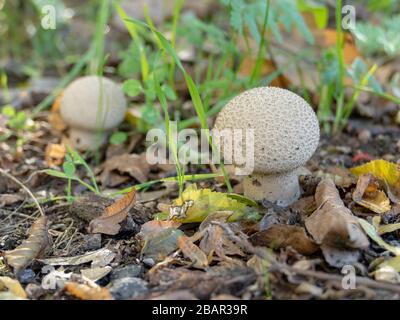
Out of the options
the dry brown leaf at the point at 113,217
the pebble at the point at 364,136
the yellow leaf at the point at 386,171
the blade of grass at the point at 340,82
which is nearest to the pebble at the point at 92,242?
the dry brown leaf at the point at 113,217

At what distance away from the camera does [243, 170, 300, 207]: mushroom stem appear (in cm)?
214

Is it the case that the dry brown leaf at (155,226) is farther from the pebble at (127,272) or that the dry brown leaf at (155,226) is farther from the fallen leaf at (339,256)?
the fallen leaf at (339,256)

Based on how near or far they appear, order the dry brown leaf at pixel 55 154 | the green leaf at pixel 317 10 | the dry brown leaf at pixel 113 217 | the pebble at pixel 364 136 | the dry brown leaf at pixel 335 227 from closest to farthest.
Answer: the dry brown leaf at pixel 335 227
the dry brown leaf at pixel 113 217
the dry brown leaf at pixel 55 154
the pebble at pixel 364 136
the green leaf at pixel 317 10

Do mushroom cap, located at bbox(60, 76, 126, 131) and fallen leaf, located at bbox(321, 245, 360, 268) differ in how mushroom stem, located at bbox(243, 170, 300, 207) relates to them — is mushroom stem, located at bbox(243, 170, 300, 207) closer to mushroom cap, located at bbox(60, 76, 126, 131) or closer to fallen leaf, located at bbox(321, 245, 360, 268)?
fallen leaf, located at bbox(321, 245, 360, 268)

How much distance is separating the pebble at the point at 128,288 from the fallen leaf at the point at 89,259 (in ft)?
0.65

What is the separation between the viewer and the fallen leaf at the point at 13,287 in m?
1.66

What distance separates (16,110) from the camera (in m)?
3.36

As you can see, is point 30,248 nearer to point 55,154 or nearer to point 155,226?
point 155,226

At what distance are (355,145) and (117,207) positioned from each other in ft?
4.55

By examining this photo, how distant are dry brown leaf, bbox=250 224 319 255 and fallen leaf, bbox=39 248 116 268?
496mm

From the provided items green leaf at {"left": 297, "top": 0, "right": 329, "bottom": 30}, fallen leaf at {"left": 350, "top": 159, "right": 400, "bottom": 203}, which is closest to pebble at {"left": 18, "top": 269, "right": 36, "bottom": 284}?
fallen leaf at {"left": 350, "top": 159, "right": 400, "bottom": 203}

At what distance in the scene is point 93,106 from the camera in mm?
2850

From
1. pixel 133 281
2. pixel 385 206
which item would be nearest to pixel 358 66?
pixel 385 206

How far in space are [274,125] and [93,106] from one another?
1217 mm
